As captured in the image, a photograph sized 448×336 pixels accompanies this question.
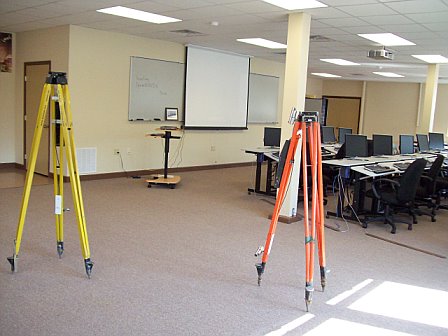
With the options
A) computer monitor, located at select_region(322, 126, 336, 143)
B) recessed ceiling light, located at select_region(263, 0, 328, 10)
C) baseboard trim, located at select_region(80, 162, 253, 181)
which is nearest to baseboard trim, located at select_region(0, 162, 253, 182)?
baseboard trim, located at select_region(80, 162, 253, 181)

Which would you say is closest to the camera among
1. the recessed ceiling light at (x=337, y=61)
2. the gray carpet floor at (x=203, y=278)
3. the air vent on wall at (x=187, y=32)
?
the gray carpet floor at (x=203, y=278)

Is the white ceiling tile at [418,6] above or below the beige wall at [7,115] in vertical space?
above

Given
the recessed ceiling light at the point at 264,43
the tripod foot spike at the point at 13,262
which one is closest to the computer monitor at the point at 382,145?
the recessed ceiling light at the point at 264,43

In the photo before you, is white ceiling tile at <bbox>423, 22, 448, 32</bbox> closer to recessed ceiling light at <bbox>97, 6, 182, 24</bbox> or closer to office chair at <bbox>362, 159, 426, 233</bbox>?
office chair at <bbox>362, 159, 426, 233</bbox>

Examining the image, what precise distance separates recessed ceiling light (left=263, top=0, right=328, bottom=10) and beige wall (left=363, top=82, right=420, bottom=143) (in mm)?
10198

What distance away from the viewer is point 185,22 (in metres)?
6.61

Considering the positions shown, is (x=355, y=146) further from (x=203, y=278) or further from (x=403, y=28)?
(x=203, y=278)

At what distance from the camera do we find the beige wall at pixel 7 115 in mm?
8367

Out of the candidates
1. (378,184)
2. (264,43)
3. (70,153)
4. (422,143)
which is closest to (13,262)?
(70,153)

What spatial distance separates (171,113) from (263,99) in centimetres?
302

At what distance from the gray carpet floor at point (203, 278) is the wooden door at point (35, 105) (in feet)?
6.32

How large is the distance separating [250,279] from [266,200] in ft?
10.8

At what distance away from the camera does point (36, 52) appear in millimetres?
7949

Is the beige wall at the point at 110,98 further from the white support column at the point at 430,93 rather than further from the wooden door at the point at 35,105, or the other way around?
the white support column at the point at 430,93
